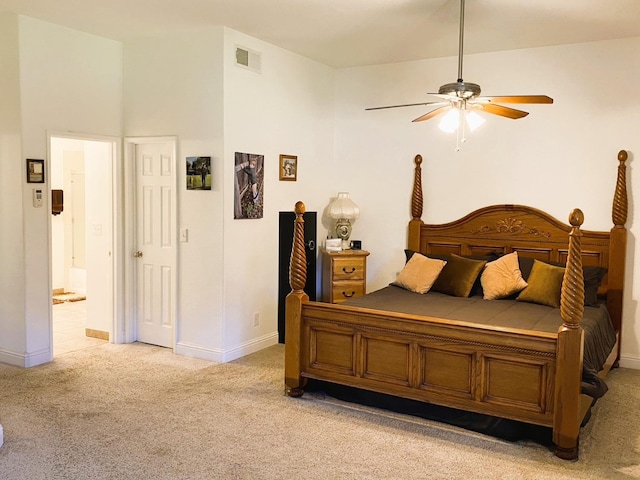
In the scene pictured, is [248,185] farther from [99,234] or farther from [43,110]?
[43,110]

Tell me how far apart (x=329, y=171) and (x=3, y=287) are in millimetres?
3374

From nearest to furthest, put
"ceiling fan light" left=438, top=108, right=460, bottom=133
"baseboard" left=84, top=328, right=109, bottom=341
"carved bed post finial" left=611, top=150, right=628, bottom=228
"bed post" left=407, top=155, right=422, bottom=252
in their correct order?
"ceiling fan light" left=438, top=108, right=460, bottom=133
"carved bed post finial" left=611, top=150, right=628, bottom=228
"baseboard" left=84, top=328, right=109, bottom=341
"bed post" left=407, top=155, right=422, bottom=252

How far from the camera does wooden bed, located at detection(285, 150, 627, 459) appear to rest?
135 inches

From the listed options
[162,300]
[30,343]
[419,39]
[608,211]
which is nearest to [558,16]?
[419,39]

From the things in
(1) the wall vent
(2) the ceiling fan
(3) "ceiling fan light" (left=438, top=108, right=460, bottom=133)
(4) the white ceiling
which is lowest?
(3) "ceiling fan light" (left=438, top=108, right=460, bottom=133)

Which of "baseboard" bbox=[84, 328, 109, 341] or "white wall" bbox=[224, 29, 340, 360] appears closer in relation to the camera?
"white wall" bbox=[224, 29, 340, 360]

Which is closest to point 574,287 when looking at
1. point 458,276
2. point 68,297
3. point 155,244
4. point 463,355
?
point 463,355

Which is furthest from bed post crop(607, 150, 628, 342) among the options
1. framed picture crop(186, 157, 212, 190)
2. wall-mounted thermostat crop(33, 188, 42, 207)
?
wall-mounted thermostat crop(33, 188, 42, 207)

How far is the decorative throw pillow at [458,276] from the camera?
5137mm

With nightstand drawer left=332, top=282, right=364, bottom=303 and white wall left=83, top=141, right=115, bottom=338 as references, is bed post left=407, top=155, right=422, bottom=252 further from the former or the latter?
white wall left=83, top=141, right=115, bottom=338

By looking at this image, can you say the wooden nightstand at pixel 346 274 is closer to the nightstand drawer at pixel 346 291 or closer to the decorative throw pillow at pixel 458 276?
the nightstand drawer at pixel 346 291

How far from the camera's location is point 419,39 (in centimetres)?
526

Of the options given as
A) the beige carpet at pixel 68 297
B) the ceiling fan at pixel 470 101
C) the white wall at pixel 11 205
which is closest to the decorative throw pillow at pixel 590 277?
the ceiling fan at pixel 470 101

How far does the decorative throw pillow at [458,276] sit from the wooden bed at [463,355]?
107 centimetres
